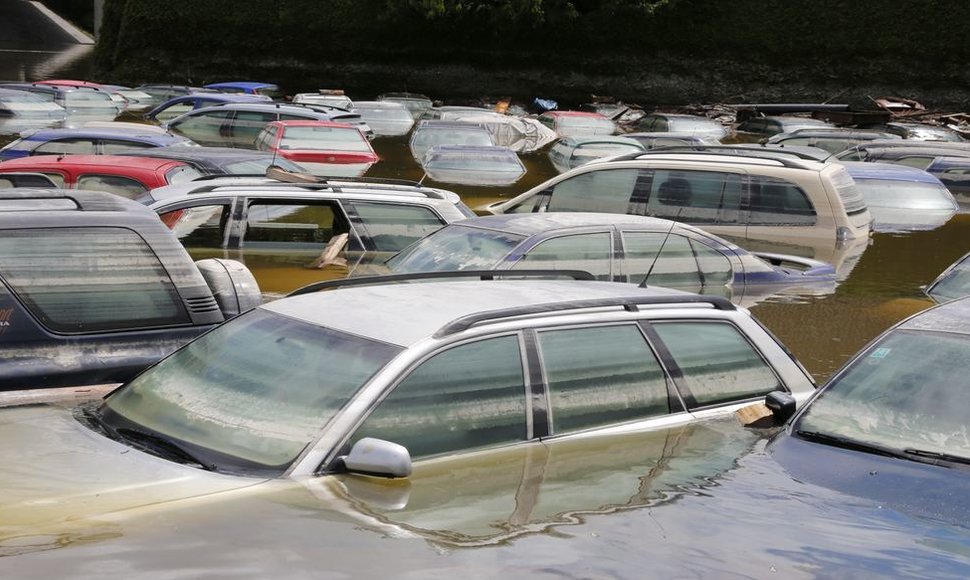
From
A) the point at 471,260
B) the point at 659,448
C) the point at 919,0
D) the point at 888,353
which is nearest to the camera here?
the point at 659,448

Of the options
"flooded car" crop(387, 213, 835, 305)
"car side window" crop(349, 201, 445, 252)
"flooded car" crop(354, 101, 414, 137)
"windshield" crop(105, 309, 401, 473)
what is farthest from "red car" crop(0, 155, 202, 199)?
"flooded car" crop(354, 101, 414, 137)

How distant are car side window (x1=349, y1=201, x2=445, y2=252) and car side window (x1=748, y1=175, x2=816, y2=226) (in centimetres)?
394

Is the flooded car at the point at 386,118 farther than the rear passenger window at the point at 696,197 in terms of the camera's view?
Yes

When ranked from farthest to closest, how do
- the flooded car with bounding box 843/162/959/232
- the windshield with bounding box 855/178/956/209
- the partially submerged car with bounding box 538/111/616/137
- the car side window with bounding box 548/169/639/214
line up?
the partially submerged car with bounding box 538/111/616/137, the windshield with bounding box 855/178/956/209, the flooded car with bounding box 843/162/959/232, the car side window with bounding box 548/169/639/214

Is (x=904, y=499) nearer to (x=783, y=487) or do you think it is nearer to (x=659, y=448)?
(x=783, y=487)

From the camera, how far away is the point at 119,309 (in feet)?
21.1

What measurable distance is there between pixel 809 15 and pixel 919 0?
4.73 meters

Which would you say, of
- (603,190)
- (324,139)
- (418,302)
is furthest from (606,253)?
(324,139)

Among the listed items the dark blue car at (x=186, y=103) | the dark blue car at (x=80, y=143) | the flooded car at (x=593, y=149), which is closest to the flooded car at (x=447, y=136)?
the flooded car at (x=593, y=149)

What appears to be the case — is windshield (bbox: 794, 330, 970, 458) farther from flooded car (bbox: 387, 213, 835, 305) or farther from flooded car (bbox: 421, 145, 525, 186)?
flooded car (bbox: 421, 145, 525, 186)

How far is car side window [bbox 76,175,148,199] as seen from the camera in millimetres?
12794

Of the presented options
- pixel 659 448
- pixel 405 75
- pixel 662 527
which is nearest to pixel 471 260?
pixel 659 448

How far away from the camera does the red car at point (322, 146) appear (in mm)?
22031

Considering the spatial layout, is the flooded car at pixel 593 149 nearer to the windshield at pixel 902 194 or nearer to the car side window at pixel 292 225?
the windshield at pixel 902 194
